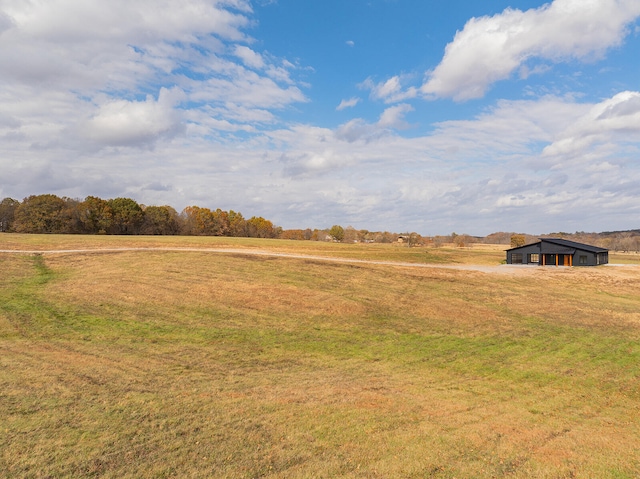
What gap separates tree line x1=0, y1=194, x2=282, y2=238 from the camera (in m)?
86.2

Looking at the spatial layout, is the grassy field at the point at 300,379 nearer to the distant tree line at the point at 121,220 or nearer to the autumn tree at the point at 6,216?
the distant tree line at the point at 121,220

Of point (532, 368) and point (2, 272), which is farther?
point (2, 272)

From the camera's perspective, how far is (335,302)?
1055 inches

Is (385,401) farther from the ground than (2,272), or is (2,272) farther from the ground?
(2,272)

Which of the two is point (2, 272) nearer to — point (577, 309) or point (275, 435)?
point (275, 435)

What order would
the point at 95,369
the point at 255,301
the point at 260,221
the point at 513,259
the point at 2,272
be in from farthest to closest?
the point at 260,221 < the point at 513,259 < the point at 2,272 < the point at 255,301 < the point at 95,369

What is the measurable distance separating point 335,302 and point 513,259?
52513mm

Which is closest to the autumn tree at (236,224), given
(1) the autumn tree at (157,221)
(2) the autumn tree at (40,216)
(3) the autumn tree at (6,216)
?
(1) the autumn tree at (157,221)

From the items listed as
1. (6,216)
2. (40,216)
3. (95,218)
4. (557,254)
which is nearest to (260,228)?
(95,218)

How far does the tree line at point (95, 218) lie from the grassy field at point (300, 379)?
217 feet

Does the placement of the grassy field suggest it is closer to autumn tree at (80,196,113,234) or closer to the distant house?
the distant house

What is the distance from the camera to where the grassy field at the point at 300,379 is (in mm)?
7926

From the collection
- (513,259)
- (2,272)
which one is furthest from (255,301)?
(513,259)

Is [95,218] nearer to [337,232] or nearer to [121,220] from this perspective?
[121,220]
